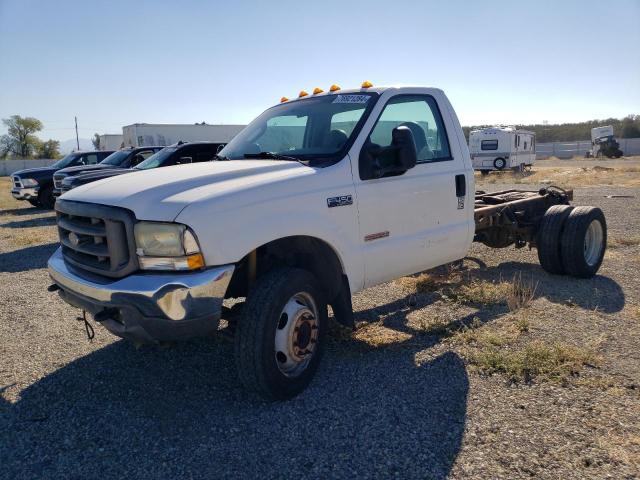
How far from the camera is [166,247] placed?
296cm

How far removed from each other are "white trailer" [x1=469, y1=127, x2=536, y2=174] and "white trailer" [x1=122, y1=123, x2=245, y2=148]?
13.5 m

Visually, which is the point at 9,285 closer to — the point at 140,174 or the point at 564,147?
the point at 140,174

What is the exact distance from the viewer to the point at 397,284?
6.22 meters

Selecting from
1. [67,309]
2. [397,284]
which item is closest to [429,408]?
[397,284]

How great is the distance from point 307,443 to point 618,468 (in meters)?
1.62

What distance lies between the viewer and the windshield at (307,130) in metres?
3.98

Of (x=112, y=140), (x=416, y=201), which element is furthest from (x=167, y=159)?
(x=112, y=140)

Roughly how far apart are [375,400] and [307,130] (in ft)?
7.32

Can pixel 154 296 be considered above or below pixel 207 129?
below

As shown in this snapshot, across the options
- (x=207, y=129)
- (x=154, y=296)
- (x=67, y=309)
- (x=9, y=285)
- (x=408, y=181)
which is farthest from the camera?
(x=207, y=129)

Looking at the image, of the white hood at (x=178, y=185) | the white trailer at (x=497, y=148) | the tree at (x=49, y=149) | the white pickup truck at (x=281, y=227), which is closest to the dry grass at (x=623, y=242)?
the white pickup truck at (x=281, y=227)

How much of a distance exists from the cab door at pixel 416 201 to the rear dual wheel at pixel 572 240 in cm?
187

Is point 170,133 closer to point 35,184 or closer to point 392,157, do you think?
point 35,184

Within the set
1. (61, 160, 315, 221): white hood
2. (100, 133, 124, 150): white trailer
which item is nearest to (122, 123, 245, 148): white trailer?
(100, 133, 124, 150): white trailer
